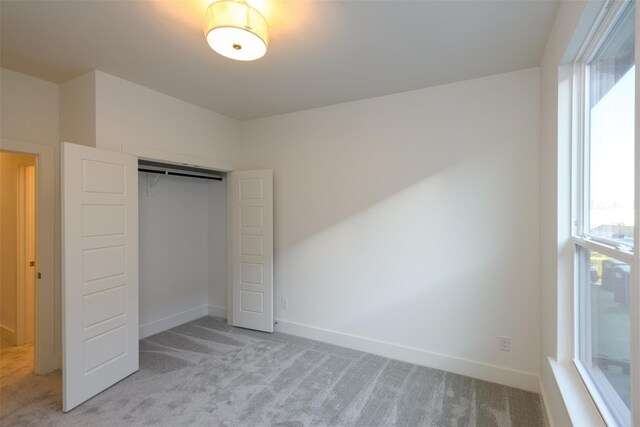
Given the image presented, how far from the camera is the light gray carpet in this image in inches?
84.0

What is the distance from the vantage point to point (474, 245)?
269cm

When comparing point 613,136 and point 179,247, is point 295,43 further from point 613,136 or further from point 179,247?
point 179,247

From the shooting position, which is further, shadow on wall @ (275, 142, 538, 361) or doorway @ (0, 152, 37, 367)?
doorway @ (0, 152, 37, 367)

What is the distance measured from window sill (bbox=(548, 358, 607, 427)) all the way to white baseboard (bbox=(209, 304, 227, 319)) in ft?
11.8

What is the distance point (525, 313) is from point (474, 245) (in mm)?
661

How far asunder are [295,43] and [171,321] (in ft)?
11.5

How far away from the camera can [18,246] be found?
3412mm

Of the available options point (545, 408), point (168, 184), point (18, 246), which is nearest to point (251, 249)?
point (168, 184)

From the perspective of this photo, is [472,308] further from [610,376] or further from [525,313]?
[610,376]

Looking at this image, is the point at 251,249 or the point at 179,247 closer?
the point at 251,249

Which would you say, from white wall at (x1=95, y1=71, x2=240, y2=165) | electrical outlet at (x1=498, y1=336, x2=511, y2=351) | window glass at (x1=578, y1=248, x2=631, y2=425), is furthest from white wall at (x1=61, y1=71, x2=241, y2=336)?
window glass at (x1=578, y1=248, x2=631, y2=425)

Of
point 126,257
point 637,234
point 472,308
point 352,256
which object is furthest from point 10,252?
point 637,234

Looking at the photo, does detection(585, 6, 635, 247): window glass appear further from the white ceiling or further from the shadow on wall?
the shadow on wall

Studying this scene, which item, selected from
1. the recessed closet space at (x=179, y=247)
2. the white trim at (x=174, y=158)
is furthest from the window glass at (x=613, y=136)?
the recessed closet space at (x=179, y=247)
